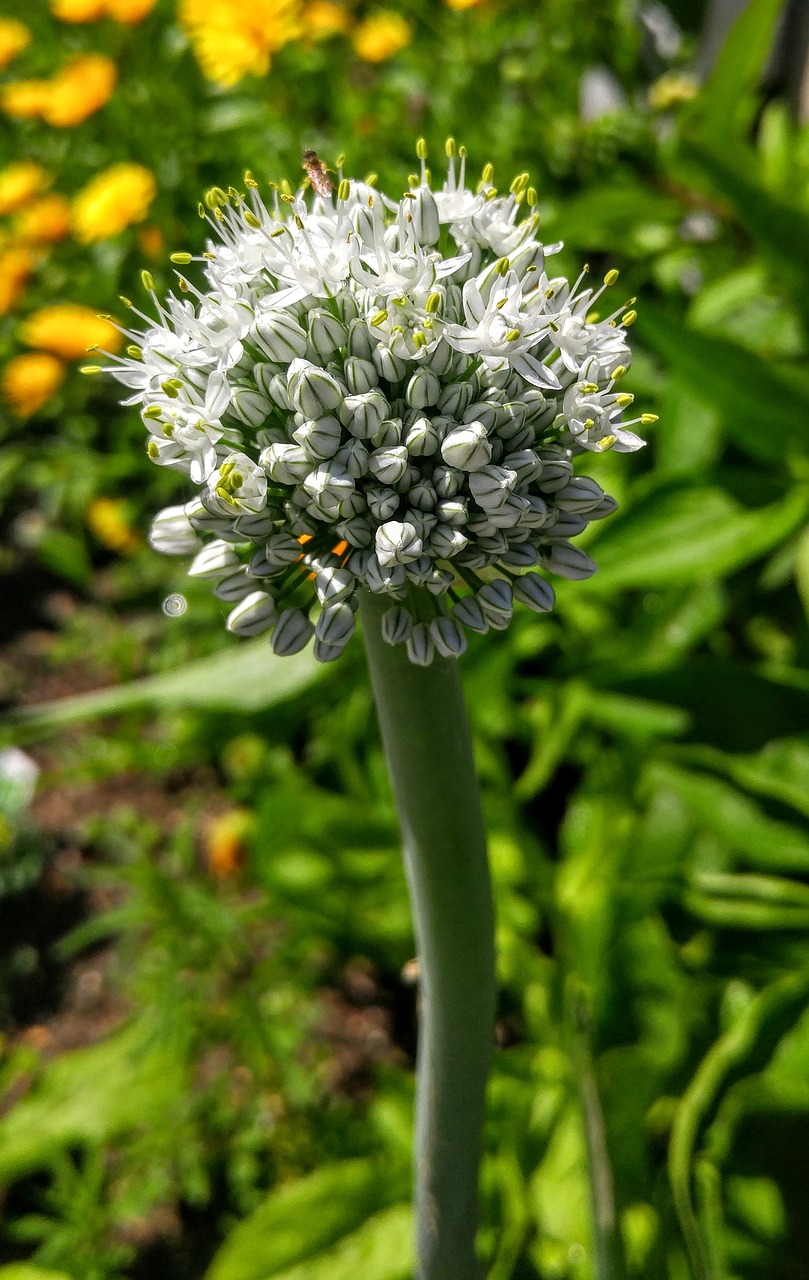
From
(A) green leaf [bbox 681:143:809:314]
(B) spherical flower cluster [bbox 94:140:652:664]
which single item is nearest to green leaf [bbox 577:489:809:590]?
(A) green leaf [bbox 681:143:809:314]

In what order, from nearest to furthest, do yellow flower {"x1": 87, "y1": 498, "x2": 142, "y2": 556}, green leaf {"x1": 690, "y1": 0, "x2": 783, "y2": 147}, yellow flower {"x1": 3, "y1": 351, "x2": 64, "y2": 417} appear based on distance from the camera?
green leaf {"x1": 690, "y1": 0, "x2": 783, "y2": 147} → yellow flower {"x1": 3, "y1": 351, "x2": 64, "y2": 417} → yellow flower {"x1": 87, "y1": 498, "x2": 142, "y2": 556}

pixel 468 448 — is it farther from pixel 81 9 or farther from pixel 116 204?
pixel 81 9

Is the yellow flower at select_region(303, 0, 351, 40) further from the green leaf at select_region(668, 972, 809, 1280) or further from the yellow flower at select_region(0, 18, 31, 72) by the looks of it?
the green leaf at select_region(668, 972, 809, 1280)

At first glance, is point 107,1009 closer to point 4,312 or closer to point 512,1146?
point 512,1146

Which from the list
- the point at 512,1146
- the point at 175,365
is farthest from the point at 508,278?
the point at 512,1146

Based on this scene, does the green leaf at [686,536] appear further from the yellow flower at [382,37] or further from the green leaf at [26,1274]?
the yellow flower at [382,37]

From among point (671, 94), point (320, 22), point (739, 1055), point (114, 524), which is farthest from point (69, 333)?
point (739, 1055)
